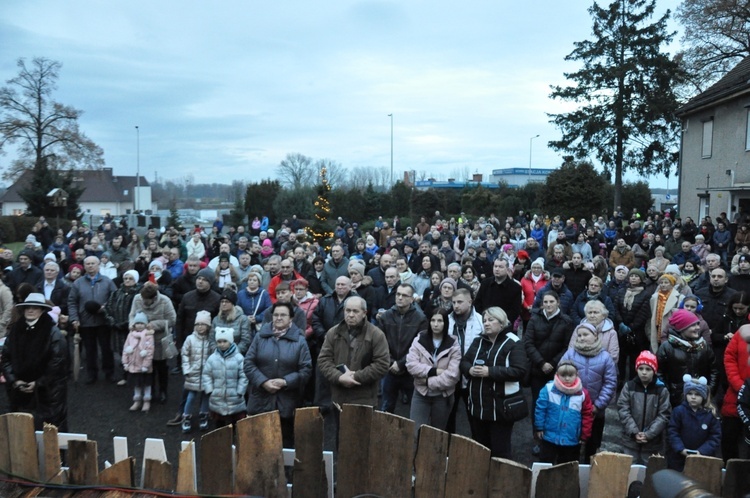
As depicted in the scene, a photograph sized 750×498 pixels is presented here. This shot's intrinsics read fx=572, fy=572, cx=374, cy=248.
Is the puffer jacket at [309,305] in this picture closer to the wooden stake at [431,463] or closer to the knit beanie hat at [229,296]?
the knit beanie hat at [229,296]

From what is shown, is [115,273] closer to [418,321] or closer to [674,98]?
[418,321]

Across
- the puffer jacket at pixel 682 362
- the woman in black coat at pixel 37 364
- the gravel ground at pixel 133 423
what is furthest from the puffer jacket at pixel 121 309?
the puffer jacket at pixel 682 362

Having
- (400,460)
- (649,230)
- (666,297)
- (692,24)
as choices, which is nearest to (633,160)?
(692,24)

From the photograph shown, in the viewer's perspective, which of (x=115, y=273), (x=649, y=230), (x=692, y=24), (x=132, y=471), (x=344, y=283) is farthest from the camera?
(x=692, y=24)

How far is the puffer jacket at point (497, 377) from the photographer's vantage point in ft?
16.4

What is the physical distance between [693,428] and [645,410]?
0.45 metres

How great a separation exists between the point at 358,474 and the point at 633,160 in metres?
36.8

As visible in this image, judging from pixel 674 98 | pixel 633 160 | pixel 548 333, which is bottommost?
pixel 548 333

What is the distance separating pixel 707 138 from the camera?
76.4 feet

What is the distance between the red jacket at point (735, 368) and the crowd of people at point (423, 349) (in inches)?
0.6

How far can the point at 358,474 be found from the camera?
3289 millimetres

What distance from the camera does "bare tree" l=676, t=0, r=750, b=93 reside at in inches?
1141

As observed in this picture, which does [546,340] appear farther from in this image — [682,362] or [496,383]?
[496,383]

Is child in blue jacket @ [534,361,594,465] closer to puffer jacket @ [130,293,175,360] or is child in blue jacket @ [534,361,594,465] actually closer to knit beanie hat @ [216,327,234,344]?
knit beanie hat @ [216,327,234,344]
